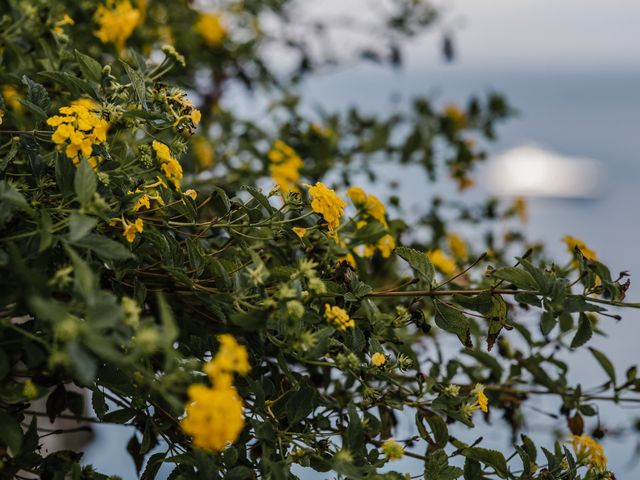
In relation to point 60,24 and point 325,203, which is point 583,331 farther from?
point 60,24

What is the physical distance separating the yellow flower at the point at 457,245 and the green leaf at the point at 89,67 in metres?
0.85

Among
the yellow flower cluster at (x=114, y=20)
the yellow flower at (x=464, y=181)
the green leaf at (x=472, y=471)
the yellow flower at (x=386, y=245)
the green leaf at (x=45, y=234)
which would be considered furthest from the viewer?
the yellow flower at (x=464, y=181)

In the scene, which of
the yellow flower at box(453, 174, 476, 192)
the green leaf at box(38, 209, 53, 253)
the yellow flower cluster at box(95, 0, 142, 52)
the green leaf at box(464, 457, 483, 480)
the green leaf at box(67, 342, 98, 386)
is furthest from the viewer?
the yellow flower at box(453, 174, 476, 192)

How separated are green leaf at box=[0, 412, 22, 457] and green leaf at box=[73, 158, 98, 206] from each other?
0.20 meters

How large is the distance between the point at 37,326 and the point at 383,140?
106cm

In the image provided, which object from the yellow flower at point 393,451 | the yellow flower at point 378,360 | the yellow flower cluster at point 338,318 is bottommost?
the yellow flower at point 393,451

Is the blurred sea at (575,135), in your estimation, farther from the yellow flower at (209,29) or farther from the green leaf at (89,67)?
the green leaf at (89,67)

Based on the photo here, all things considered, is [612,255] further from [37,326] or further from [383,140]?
[37,326]

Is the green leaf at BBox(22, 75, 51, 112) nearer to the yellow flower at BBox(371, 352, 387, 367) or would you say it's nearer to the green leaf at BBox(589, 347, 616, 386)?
the yellow flower at BBox(371, 352, 387, 367)

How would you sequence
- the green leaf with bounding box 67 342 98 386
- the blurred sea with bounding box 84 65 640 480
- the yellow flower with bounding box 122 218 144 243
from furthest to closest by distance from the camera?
the blurred sea with bounding box 84 65 640 480
the yellow flower with bounding box 122 218 144 243
the green leaf with bounding box 67 342 98 386

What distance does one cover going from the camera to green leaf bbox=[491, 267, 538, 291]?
0.67m

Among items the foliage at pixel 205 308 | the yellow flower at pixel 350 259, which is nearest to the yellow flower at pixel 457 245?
the foliage at pixel 205 308

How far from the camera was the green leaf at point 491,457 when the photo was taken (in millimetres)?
723

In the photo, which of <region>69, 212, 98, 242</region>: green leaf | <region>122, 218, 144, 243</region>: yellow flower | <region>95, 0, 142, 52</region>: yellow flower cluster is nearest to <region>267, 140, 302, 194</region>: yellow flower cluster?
<region>95, 0, 142, 52</region>: yellow flower cluster
